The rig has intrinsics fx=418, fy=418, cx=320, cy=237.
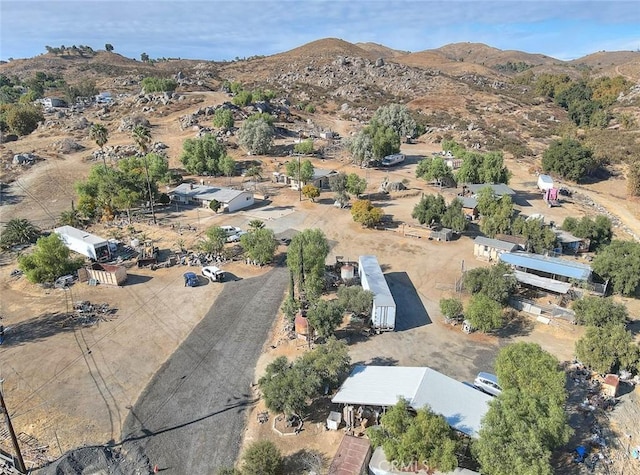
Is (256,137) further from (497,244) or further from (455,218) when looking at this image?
(497,244)

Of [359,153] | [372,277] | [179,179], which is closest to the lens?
[372,277]

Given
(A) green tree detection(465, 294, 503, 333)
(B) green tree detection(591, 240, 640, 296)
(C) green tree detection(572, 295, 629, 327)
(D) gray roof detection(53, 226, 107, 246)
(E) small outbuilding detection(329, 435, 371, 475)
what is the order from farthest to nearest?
(D) gray roof detection(53, 226, 107, 246) < (B) green tree detection(591, 240, 640, 296) < (A) green tree detection(465, 294, 503, 333) < (C) green tree detection(572, 295, 629, 327) < (E) small outbuilding detection(329, 435, 371, 475)

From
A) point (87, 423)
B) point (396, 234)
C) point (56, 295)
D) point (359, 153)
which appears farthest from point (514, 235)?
A: point (56, 295)

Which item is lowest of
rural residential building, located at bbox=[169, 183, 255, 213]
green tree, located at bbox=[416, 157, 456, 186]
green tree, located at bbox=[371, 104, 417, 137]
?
rural residential building, located at bbox=[169, 183, 255, 213]

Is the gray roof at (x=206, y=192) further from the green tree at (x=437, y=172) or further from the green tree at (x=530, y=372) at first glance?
the green tree at (x=530, y=372)

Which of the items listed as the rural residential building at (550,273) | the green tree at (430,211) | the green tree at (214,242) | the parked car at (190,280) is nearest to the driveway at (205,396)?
the parked car at (190,280)

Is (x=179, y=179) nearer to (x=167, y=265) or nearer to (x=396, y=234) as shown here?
(x=167, y=265)

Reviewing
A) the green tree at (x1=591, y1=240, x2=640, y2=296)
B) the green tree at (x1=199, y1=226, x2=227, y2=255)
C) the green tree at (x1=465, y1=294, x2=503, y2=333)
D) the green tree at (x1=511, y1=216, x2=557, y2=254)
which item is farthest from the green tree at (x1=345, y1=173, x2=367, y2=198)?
the green tree at (x1=465, y1=294, x2=503, y2=333)

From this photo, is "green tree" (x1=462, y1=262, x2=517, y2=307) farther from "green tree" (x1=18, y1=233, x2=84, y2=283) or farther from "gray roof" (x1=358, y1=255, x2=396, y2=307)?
"green tree" (x1=18, y1=233, x2=84, y2=283)
